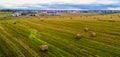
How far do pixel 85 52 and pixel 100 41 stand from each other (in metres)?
6.60

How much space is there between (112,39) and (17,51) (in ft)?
49.5

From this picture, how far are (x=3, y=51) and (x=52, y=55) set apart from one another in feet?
23.9

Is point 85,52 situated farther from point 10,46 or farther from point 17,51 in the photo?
point 10,46

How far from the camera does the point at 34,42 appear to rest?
102ft

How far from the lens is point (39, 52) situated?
25.2 m

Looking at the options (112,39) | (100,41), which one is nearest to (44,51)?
(100,41)

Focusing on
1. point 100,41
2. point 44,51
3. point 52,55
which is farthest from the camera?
point 100,41

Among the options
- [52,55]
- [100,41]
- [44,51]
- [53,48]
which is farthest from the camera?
[100,41]

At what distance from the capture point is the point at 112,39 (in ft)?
104

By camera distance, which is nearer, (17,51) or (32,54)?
(32,54)

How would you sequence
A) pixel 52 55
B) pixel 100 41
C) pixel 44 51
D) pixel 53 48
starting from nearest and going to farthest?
pixel 52 55 → pixel 44 51 → pixel 53 48 → pixel 100 41

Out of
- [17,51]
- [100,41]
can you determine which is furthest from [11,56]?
[100,41]

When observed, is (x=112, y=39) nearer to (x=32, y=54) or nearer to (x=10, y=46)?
(x=32, y=54)

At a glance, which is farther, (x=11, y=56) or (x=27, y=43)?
(x=27, y=43)
